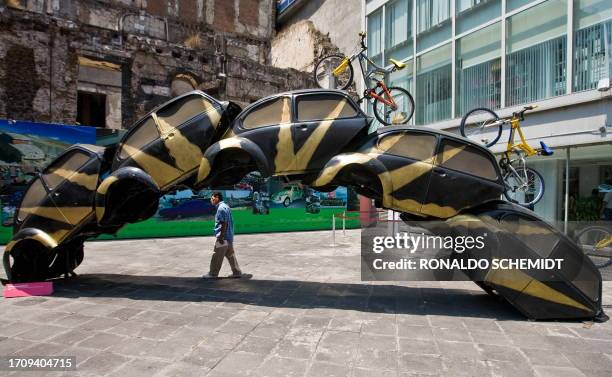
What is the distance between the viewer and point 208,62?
2198 cm

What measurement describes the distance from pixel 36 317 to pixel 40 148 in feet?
32.5

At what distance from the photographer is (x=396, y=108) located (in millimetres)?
8445

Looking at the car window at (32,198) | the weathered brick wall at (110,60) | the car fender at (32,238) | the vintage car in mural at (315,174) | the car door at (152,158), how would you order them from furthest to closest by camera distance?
the weathered brick wall at (110,60)
the car window at (32,198)
the car fender at (32,238)
the car door at (152,158)
the vintage car in mural at (315,174)

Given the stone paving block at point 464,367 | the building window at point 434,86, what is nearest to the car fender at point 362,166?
the stone paving block at point 464,367

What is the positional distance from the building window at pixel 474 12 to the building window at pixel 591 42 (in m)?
2.68

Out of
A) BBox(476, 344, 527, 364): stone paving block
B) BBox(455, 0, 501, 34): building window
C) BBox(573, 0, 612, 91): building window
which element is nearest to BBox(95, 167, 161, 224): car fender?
BBox(476, 344, 527, 364): stone paving block

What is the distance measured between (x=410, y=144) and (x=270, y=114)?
2.22 metres

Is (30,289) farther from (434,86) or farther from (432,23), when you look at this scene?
(432,23)

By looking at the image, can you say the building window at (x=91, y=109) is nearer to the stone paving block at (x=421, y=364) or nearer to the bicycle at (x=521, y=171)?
the bicycle at (x=521, y=171)

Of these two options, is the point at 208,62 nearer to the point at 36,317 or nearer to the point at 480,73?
the point at 480,73

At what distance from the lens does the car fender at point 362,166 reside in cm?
589

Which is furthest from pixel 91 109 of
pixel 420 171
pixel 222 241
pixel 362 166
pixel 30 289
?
pixel 420 171

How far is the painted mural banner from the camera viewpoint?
516 inches

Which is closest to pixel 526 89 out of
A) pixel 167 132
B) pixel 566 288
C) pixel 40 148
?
pixel 566 288
